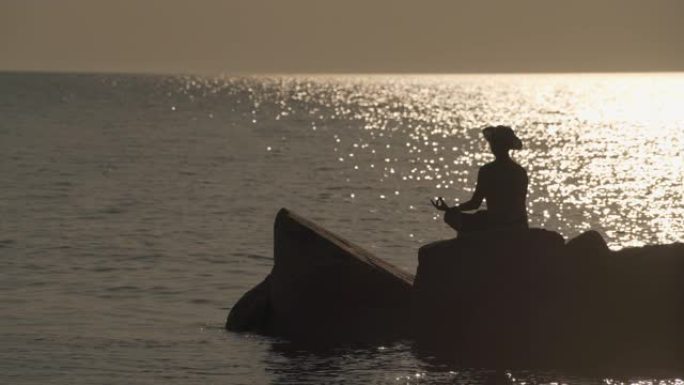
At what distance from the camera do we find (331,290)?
20.9 meters

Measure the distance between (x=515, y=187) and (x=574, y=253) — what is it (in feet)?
3.67

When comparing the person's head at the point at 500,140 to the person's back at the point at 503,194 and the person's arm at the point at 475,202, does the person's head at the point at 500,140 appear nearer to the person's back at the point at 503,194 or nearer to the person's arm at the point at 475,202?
the person's back at the point at 503,194

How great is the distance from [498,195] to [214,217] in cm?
2413

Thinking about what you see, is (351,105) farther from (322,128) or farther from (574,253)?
(574,253)

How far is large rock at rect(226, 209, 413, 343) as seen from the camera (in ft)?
68.4

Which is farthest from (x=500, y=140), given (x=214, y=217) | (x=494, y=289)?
(x=214, y=217)

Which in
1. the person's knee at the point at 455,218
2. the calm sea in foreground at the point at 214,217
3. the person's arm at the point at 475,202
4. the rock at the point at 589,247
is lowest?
the calm sea in foreground at the point at 214,217

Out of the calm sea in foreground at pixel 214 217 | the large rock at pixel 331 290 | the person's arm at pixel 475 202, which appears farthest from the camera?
the large rock at pixel 331 290

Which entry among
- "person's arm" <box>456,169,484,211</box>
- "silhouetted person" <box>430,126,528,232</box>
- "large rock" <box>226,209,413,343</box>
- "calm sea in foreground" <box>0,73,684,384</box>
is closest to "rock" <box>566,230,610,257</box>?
"silhouetted person" <box>430,126,528,232</box>

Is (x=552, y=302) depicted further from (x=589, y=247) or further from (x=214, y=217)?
(x=214, y=217)

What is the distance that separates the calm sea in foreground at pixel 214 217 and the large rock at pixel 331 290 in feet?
1.17

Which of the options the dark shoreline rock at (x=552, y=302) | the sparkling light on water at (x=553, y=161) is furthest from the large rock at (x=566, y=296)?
the sparkling light on water at (x=553, y=161)

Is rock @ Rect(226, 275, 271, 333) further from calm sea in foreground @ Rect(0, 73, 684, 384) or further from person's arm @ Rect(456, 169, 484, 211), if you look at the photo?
person's arm @ Rect(456, 169, 484, 211)

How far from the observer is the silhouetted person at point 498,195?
20062 mm
